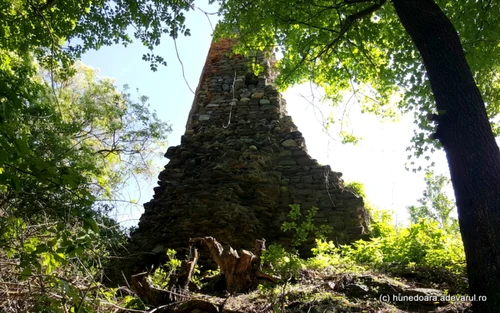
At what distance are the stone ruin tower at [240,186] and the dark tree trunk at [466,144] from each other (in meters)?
3.39

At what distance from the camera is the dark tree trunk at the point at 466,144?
2.38 metres

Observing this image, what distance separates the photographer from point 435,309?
10.8ft

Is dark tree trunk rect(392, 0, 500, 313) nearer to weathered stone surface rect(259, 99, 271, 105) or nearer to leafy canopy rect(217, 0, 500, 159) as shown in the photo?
leafy canopy rect(217, 0, 500, 159)

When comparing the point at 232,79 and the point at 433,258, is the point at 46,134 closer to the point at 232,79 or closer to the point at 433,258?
the point at 232,79

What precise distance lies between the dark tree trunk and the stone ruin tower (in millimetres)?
3391

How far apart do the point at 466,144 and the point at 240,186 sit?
4.25 m

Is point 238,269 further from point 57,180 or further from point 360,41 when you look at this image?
point 360,41

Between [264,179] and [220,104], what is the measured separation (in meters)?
2.81

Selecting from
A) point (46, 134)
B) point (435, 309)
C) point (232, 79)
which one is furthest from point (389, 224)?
point (46, 134)

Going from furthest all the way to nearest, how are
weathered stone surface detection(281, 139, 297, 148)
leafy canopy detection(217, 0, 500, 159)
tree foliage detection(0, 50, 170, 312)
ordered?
weathered stone surface detection(281, 139, 297, 148)
leafy canopy detection(217, 0, 500, 159)
tree foliage detection(0, 50, 170, 312)

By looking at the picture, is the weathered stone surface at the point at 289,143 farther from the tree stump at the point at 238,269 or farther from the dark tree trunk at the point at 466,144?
the dark tree trunk at the point at 466,144

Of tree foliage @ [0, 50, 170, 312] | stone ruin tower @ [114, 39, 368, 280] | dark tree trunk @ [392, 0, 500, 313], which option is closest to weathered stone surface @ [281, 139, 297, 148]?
stone ruin tower @ [114, 39, 368, 280]

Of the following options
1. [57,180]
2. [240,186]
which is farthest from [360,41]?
[57,180]

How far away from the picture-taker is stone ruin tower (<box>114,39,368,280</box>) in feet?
19.6
